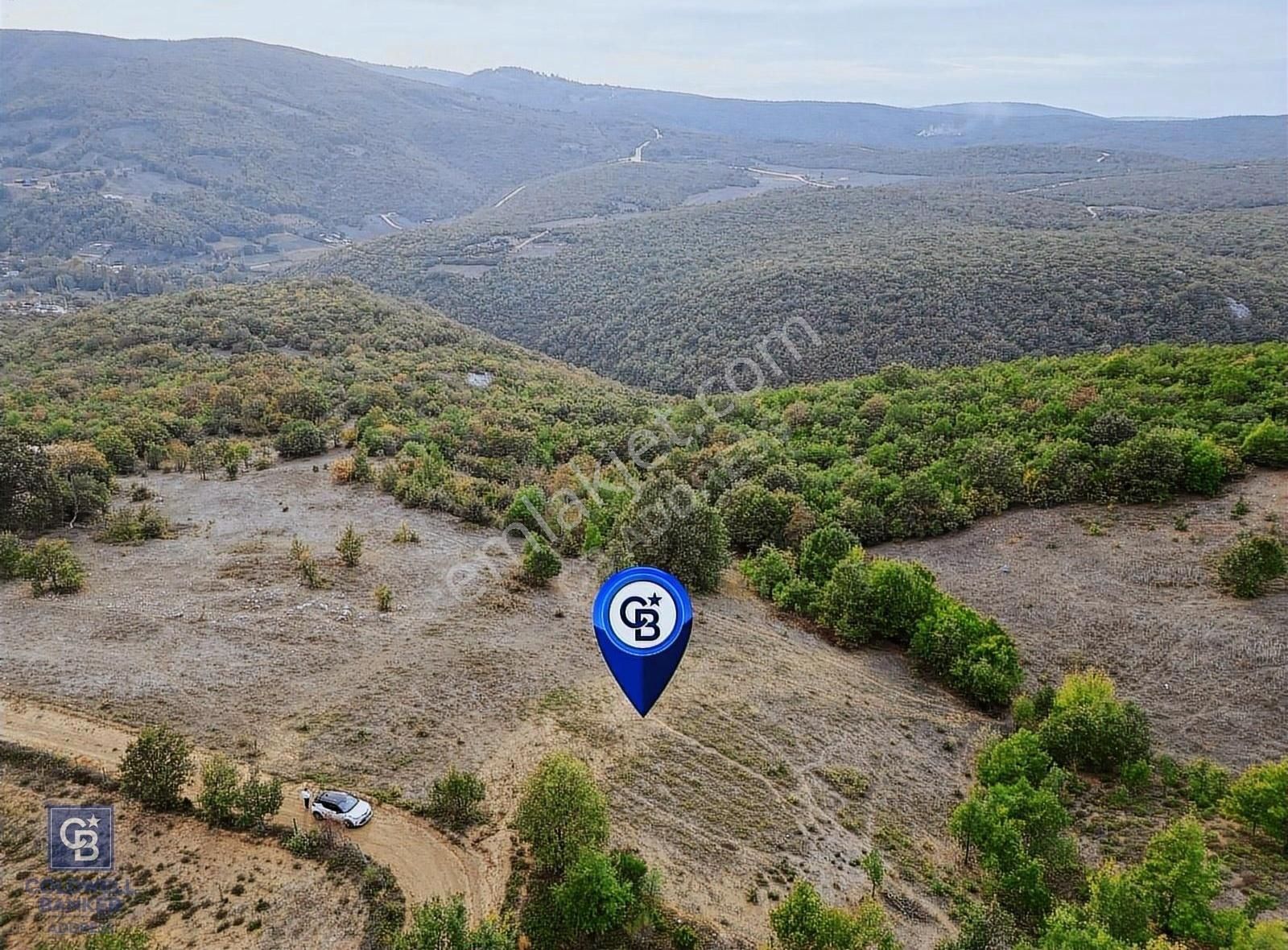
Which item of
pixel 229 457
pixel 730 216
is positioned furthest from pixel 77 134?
pixel 229 457

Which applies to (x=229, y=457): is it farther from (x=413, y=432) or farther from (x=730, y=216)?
(x=730, y=216)

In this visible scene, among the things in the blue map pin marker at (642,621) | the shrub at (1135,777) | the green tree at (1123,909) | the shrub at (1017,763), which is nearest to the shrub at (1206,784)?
the shrub at (1135,777)

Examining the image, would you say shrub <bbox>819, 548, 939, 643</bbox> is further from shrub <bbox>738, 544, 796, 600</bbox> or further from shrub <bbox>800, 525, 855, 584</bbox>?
shrub <bbox>738, 544, 796, 600</bbox>

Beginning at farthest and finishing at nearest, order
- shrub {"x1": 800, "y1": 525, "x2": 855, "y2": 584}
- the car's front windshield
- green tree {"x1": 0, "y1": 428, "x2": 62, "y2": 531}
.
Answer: shrub {"x1": 800, "y1": 525, "x2": 855, "y2": 584} < green tree {"x1": 0, "y1": 428, "x2": 62, "y2": 531} < the car's front windshield

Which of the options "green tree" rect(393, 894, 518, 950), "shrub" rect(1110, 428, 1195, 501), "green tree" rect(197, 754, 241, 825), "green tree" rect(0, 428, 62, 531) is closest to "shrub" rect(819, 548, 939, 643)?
"shrub" rect(1110, 428, 1195, 501)

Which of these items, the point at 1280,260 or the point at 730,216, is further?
the point at 730,216

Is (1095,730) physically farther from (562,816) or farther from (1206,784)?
(562,816)
